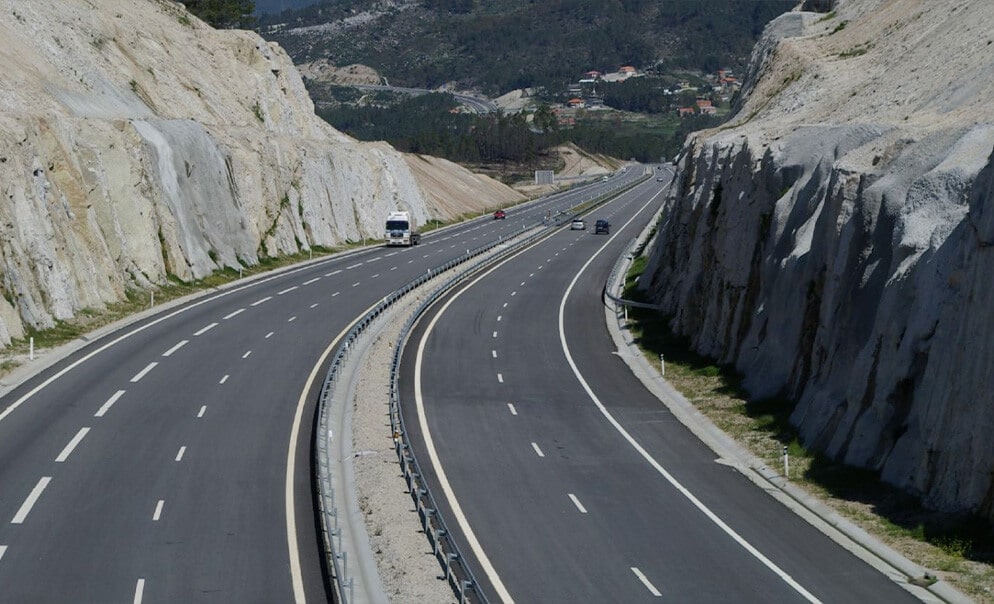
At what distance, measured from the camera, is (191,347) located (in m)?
47.8

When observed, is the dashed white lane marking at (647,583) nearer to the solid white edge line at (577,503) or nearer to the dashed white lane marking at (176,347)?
the solid white edge line at (577,503)

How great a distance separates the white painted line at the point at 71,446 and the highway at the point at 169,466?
51 millimetres

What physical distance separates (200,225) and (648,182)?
114 m

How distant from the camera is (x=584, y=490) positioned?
30.6 metres

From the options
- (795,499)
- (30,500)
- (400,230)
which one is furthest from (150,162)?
(795,499)

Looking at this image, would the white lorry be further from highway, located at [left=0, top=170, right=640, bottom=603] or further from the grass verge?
the grass verge

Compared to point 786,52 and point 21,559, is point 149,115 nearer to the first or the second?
point 786,52

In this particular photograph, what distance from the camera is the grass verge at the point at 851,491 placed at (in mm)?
24141

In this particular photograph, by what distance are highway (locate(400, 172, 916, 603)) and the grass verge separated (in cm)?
107

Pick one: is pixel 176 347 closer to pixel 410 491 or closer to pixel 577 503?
pixel 410 491

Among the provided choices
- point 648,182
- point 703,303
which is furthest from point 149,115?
point 648,182

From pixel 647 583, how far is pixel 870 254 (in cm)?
1418

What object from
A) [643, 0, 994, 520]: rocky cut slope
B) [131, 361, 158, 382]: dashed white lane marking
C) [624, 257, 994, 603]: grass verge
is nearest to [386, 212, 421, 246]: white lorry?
[643, 0, 994, 520]: rocky cut slope

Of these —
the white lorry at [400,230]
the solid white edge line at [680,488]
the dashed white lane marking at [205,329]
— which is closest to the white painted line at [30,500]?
the solid white edge line at [680,488]
